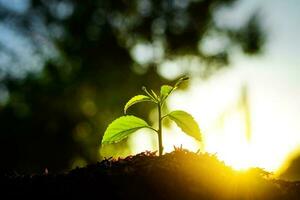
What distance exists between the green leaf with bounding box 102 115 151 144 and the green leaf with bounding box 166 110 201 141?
20 centimetres

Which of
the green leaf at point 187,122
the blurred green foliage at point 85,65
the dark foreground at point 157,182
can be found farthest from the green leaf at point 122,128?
the blurred green foliage at point 85,65

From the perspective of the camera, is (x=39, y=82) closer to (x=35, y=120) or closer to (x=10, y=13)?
(x=35, y=120)

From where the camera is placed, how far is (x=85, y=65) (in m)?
38.0

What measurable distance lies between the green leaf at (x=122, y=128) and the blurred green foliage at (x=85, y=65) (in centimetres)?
3238

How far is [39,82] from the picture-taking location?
3619 centimetres

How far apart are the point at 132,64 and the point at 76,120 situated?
7450 millimetres

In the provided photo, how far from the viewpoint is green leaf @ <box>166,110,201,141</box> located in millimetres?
2512

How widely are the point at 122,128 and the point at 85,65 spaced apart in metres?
35.9

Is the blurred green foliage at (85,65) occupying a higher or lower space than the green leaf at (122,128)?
higher

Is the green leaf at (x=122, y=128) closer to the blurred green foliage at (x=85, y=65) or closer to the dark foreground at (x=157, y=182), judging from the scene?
the dark foreground at (x=157, y=182)

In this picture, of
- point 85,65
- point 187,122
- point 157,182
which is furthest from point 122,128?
point 85,65

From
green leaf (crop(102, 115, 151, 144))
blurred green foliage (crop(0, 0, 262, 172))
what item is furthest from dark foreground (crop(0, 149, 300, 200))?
blurred green foliage (crop(0, 0, 262, 172))

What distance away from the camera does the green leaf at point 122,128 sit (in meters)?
2.49

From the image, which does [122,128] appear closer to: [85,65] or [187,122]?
[187,122]
